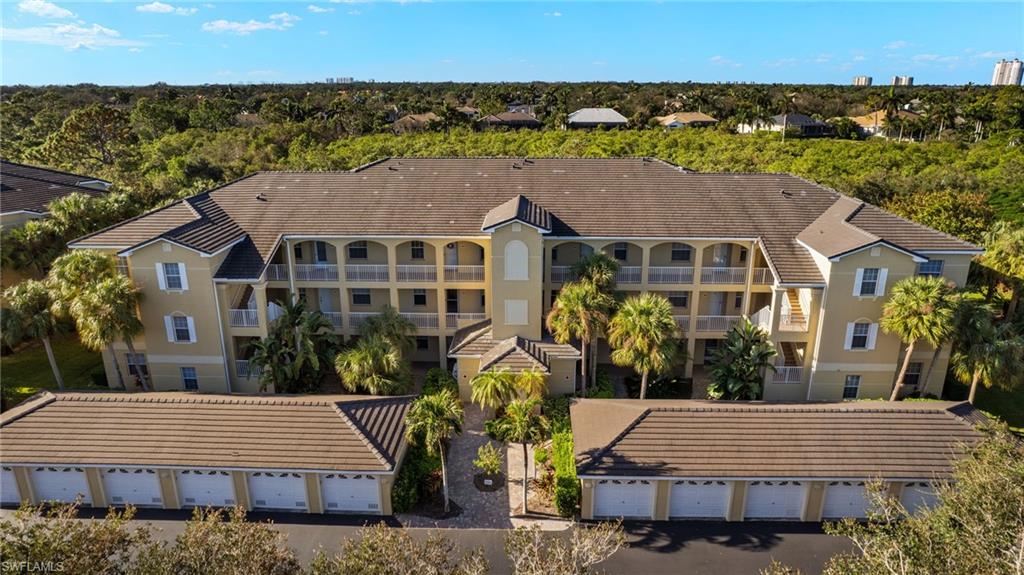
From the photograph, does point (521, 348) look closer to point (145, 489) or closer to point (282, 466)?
point (282, 466)

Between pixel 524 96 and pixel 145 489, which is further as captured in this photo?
pixel 524 96

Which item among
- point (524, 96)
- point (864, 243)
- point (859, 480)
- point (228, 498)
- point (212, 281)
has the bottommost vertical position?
point (228, 498)

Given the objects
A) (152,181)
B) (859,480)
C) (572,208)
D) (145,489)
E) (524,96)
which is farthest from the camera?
(524,96)

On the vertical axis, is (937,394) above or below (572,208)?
below

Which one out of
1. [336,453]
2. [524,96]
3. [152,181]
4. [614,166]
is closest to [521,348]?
[336,453]

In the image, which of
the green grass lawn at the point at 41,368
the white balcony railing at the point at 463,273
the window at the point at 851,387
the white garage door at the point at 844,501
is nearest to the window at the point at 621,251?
the white balcony railing at the point at 463,273

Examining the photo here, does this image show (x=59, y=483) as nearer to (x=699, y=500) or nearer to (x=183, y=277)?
(x=183, y=277)

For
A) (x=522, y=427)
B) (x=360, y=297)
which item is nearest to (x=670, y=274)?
(x=522, y=427)

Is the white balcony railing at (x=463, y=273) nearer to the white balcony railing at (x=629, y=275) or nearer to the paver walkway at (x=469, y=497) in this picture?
the white balcony railing at (x=629, y=275)

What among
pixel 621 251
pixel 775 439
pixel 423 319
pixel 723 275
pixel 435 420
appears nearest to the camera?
pixel 435 420
